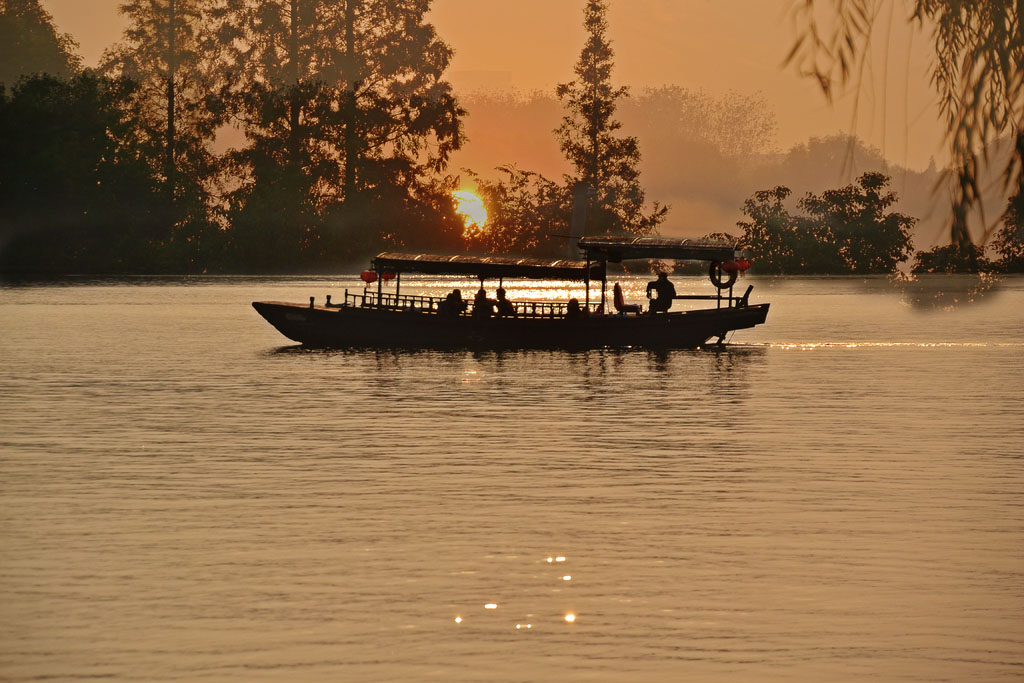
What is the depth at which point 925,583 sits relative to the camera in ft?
62.9

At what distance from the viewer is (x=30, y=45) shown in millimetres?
147000

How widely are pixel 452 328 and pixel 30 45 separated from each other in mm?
96403

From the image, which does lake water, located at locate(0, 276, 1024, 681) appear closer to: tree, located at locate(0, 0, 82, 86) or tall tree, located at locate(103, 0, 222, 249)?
tall tree, located at locate(103, 0, 222, 249)

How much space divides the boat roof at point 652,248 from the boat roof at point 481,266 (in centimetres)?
82

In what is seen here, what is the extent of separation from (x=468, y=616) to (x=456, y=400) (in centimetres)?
2773

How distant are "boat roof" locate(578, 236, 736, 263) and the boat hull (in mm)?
2422

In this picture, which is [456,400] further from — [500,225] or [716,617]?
[500,225]

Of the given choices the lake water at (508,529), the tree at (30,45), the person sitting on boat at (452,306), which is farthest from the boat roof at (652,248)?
the tree at (30,45)

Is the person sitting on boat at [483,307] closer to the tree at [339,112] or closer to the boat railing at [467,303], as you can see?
the boat railing at [467,303]

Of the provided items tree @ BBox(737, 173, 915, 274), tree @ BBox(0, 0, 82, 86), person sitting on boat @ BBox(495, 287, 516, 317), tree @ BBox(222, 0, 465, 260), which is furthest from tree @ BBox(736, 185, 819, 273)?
person sitting on boat @ BBox(495, 287, 516, 317)

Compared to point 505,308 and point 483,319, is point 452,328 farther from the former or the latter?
point 505,308

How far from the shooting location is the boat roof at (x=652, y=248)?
62938 mm

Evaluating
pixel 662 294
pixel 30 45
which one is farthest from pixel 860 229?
pixel 662 294

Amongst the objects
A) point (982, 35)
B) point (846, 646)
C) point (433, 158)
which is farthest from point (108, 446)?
point (433, 158)
